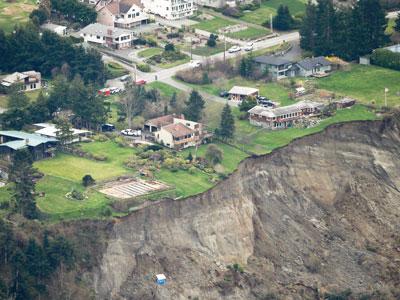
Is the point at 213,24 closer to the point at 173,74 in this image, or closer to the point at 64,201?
the point at 173,74

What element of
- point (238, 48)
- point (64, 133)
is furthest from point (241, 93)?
point (64, 133)

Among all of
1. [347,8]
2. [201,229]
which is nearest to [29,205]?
[201,229]

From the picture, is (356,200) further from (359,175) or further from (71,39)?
(71,39)

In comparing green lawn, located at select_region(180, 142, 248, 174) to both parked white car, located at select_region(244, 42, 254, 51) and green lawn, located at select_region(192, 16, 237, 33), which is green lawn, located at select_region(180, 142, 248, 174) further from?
green lawn, located at select_region(192, 16, 237, 33)

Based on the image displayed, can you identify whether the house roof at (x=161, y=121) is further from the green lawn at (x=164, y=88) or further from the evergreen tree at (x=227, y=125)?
the green lawn at (x=164, y=88)

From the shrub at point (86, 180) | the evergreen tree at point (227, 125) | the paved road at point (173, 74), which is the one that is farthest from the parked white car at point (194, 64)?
the shrub at point (86, 180)

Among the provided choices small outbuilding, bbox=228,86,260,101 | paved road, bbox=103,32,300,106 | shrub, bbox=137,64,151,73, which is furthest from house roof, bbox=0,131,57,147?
small outbuilding, bbox=228,86,260,101
